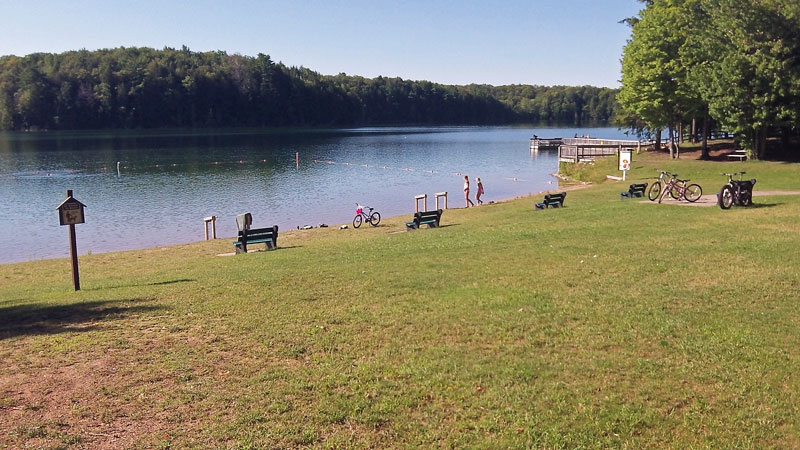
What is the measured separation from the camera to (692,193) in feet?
73.2

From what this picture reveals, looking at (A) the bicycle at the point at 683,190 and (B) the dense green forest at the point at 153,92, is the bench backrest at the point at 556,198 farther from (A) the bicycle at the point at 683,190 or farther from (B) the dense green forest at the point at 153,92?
(B) the dense green forest at the point at 153,92

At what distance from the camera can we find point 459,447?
532 cm

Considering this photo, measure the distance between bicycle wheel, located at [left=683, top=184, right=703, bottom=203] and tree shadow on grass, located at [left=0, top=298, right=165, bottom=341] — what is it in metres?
18.4

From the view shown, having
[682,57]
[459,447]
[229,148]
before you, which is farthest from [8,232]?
[229,148]

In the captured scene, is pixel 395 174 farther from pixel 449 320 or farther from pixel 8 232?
pixel 449 320

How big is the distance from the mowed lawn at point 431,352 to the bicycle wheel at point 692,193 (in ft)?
25.6

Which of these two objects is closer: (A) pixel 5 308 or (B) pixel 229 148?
(A) pixel 5 308

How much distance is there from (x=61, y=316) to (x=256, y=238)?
30.9 ft

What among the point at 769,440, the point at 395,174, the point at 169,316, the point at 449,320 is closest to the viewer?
the point at 769,440

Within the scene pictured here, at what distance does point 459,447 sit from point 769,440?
2592 millimetres

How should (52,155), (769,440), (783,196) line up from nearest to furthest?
(769,440), (783,196), (52,155)

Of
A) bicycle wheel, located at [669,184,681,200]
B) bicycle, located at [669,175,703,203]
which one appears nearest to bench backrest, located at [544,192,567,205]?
bicycle wheel, located at [669,184,681,200]

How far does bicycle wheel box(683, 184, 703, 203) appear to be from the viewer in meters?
22.1

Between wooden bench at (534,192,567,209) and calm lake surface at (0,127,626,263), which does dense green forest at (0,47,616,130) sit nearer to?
calm lake surface at (0,127,626,263)
